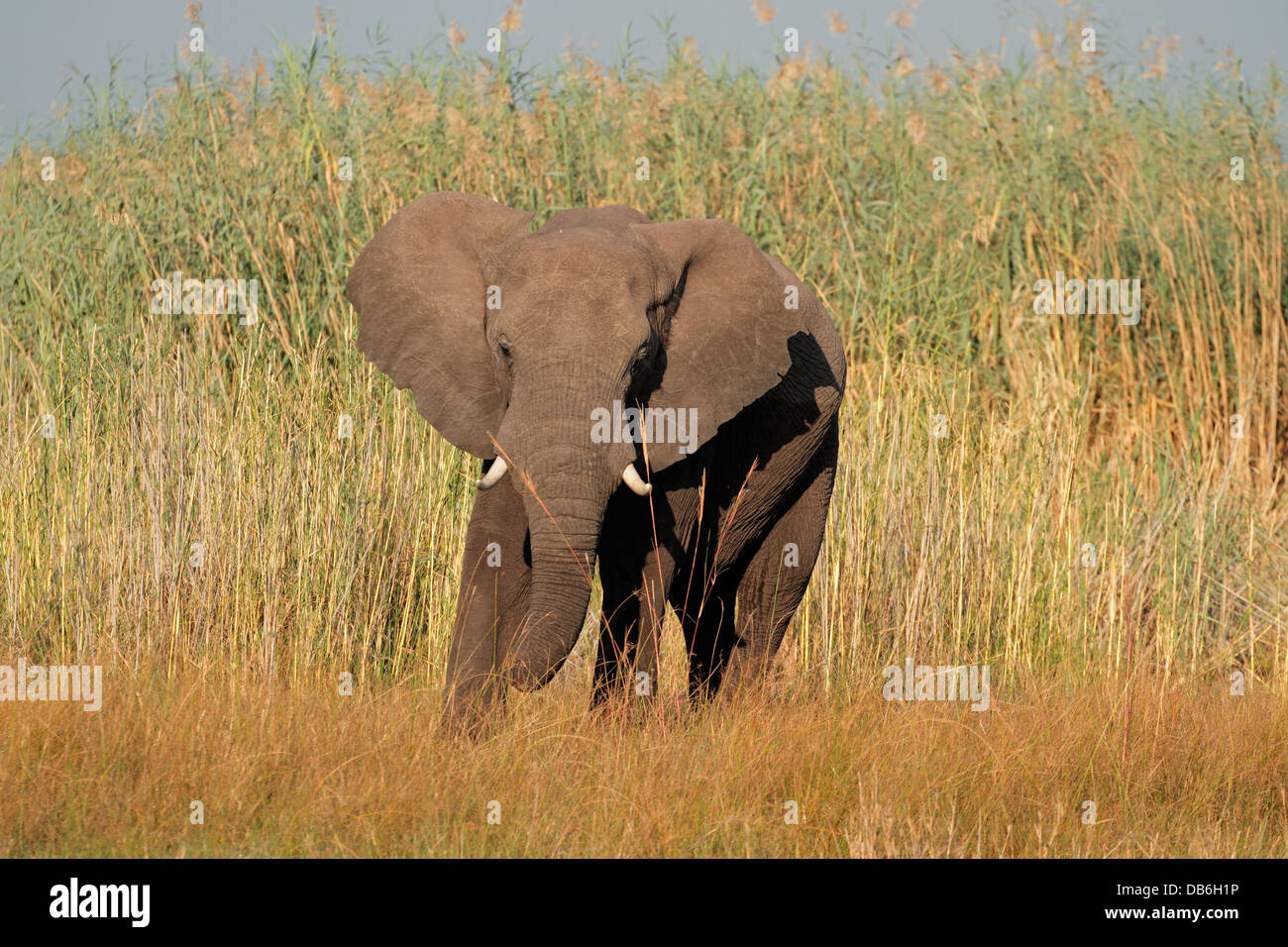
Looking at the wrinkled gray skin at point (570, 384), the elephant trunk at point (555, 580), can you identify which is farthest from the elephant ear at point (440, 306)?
the elephant trunk at point (555, 580)

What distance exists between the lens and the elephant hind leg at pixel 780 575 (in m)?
Result: 6.19

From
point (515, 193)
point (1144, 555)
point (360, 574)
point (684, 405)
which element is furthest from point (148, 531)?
point (1144, 555)

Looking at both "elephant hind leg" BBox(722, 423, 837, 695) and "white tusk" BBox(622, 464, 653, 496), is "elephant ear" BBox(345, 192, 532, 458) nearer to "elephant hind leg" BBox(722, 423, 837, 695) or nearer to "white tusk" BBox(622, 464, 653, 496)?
"white tusk" BBox(622, 464, 653, 496)

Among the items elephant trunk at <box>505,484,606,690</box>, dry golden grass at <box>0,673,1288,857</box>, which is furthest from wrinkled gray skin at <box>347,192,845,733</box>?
dry golden grass at <box>0,673,1288,857</box>

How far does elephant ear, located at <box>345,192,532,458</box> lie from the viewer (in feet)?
16.1

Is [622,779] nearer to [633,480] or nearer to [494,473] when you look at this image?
[633,480]

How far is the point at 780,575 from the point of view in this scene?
621 cm

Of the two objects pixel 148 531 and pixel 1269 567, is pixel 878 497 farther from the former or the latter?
pixel 148 531

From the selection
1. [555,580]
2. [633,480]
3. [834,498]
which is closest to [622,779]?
[555,580]

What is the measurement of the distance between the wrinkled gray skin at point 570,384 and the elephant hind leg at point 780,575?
1.44ft

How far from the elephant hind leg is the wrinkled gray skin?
1.44 feet

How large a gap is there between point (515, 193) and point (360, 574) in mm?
3345

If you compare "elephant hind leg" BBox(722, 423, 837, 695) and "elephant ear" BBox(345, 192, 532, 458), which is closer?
"elephant ear" BBox(345, 192, 532, 458)

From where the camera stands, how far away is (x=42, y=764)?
4312 millimetres
